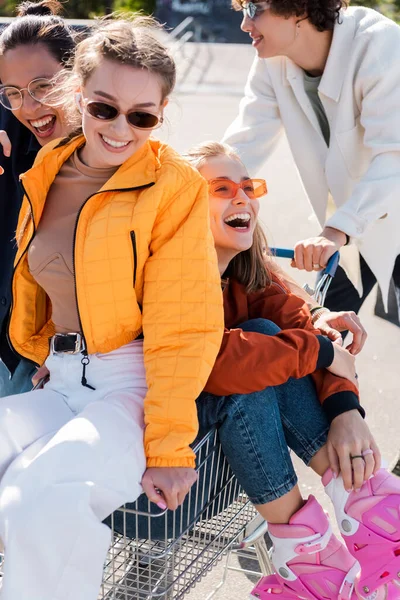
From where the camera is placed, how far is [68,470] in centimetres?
206

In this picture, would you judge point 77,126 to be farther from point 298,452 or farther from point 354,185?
point 354,185

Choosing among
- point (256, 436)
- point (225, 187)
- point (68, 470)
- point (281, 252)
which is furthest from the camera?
point (281, 252)

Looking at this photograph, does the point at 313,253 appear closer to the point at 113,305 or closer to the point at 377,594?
the point at 113,305

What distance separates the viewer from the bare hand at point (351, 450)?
2.42 meters

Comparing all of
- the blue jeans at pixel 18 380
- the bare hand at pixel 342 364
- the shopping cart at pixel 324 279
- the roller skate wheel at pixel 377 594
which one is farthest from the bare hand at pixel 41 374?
the roller skate wheel at pixel 377 594

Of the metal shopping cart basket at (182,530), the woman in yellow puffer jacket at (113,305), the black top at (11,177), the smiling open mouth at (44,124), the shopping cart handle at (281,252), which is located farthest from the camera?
the shopping cart handle at (281,252)

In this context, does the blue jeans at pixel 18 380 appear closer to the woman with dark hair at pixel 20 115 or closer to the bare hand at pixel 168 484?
the woman with dark hair at pixel 20 115

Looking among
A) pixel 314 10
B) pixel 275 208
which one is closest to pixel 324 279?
pixel 314 10

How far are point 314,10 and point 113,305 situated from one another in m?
1.69

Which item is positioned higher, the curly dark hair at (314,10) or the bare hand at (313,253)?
the curly dark hair at (314,10)

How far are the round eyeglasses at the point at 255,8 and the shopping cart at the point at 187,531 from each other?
175 cm

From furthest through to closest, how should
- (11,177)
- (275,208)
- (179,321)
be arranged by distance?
(275,208), (11,177), (179,321)

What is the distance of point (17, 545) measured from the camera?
1949 mm

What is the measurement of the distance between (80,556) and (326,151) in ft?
7.06
